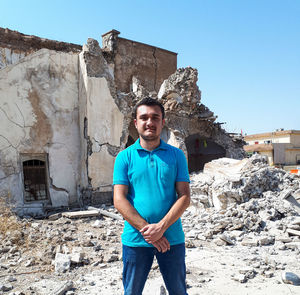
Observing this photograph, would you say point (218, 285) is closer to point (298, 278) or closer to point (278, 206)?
point (298, 278)

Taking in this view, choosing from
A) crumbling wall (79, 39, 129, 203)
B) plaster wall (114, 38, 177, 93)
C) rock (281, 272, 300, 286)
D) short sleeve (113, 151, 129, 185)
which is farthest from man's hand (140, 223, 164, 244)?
plaster wall (114, 38, 177, 93)

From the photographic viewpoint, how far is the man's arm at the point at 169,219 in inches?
69.9

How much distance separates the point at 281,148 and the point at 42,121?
27.9m

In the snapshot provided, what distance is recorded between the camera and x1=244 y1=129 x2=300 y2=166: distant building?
28.7m

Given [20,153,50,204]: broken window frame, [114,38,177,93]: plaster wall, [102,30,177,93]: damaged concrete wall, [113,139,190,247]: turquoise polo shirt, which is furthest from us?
[114,38,177,93]: plaster wall

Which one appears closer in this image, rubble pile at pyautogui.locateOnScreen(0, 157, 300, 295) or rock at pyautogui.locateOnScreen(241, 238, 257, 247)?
rubble pile at pyautogui.locateOnScreen(0, 157, 300, 295)

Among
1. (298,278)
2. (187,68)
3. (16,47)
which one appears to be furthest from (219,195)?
(16,47)

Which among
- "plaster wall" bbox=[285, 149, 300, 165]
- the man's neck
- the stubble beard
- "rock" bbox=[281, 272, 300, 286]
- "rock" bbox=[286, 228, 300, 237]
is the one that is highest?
the stubble beard

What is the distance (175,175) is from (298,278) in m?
2.36

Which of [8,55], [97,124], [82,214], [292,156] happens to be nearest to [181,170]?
[82,214]

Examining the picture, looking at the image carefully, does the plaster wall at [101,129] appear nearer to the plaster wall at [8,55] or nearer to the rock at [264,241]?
the rock at [264,241]

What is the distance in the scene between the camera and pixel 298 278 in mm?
3168

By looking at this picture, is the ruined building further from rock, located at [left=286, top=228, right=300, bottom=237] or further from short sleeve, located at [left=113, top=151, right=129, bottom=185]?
short sleeve, located at [left=113, top=151, right=129, bottom=185]

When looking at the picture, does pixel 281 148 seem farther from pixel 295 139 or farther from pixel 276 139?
pixel 276 139
